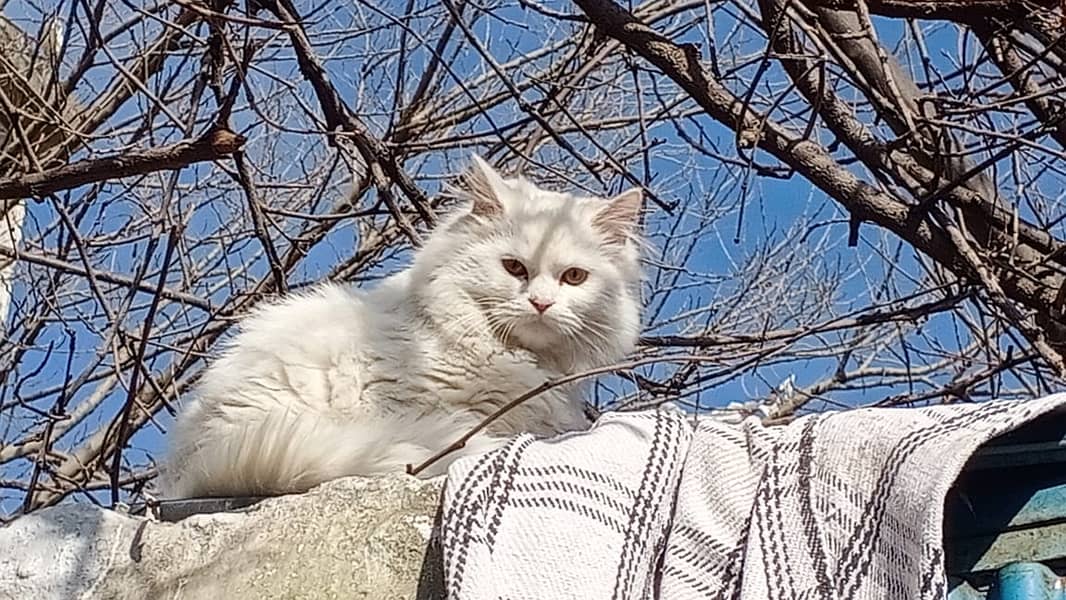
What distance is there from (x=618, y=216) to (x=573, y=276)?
186 millimetres

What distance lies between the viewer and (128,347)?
8.65 ft

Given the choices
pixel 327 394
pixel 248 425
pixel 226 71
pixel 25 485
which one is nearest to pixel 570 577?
pixel 248 425

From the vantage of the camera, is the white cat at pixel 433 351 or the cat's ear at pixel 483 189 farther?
the cat's ear at pixel 483 189

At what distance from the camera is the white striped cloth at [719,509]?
1089mm

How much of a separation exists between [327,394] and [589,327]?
0.53 meters

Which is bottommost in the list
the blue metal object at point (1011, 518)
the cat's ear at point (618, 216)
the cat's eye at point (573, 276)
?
the blue metal object at point (1011, 518)

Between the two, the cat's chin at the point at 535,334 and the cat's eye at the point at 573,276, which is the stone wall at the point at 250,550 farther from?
the cat's eye at the point at 573,276

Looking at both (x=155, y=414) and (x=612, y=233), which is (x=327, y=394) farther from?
(x=155, y=414)

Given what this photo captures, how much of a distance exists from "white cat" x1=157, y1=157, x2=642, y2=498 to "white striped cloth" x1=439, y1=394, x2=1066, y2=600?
0.35 meters

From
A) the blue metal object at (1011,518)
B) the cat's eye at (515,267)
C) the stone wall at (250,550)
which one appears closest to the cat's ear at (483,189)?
the cat's eye at (515,267)

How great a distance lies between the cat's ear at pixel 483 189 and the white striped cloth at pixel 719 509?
112 cm

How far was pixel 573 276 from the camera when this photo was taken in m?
2.28

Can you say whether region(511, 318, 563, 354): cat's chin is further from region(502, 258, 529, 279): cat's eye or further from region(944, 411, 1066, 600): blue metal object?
region(944, 411, 1066, 600): blue metal object

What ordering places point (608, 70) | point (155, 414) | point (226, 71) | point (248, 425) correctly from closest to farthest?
1. point (248, 425)
2. point (226, 71)
3. point (155, 414)
4. point (608, 70)
